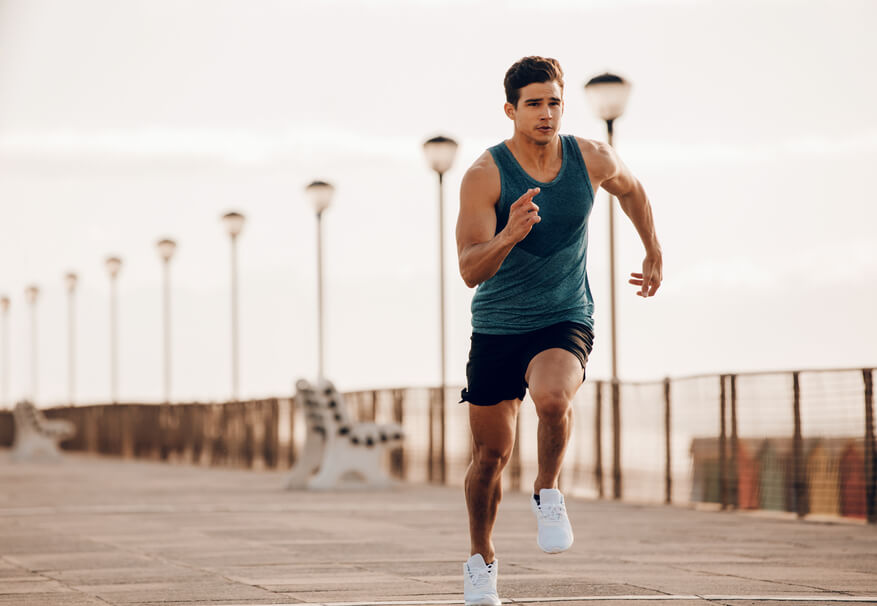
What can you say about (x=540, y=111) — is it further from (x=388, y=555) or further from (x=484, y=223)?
(x=388, y=555)

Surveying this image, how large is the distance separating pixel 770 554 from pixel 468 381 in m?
4.12

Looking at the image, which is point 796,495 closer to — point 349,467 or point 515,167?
point 349,467

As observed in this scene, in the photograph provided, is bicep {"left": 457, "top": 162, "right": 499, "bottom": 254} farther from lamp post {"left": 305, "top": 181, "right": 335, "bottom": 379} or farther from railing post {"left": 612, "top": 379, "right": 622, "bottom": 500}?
lamp post {"left": 305, "top": 181, "right": 335, "bottom": 379}

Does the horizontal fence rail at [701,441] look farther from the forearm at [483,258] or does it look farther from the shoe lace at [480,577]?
the forearm at [483,258]

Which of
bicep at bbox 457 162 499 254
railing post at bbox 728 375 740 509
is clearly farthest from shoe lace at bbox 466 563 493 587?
railing post at bbox 728 375 740 509

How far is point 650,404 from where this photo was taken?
17.1 m

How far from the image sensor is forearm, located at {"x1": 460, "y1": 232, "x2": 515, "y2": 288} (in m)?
5.99

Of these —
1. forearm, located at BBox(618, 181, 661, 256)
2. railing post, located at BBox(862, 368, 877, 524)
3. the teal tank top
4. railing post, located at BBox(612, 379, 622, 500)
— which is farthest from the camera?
railing post, located at BBox(612, 379, 622, 500)

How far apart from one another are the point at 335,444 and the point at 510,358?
1384cm

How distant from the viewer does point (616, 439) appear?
702 inches

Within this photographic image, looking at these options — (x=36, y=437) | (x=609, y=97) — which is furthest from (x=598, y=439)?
(x=36, y=437)

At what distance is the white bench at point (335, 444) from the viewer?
20.1 metres

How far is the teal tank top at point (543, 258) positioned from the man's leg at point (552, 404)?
22 centimetres

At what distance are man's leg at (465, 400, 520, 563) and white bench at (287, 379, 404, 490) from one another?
44.0 feet
